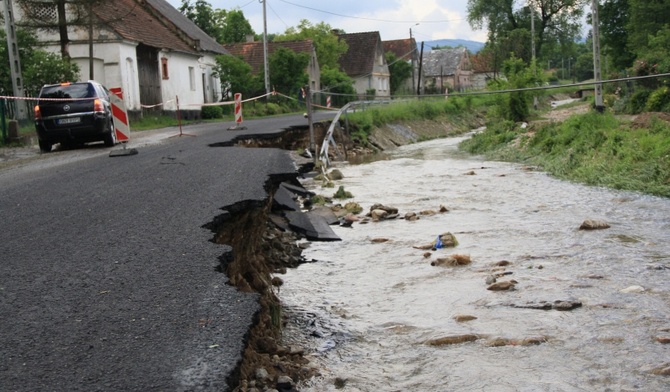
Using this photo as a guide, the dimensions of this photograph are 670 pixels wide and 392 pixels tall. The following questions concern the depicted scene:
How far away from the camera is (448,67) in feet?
324

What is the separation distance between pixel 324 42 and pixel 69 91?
50.4 metres

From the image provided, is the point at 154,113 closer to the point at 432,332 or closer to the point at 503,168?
the point at 503,168

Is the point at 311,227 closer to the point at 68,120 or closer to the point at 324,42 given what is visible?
the point at 68,120

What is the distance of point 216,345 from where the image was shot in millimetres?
4188

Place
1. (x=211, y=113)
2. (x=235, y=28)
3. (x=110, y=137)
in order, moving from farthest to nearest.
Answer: (x=235, y=28) < (x=211, y=113) < (x=110, y=137)

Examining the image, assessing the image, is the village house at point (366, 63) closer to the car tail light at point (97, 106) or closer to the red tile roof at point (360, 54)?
the red tile roof at point (360, 54)

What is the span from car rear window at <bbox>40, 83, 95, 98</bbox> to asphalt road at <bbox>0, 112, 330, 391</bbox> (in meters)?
8.18

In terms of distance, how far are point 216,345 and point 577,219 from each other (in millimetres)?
8458

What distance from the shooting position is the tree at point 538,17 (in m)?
69.2

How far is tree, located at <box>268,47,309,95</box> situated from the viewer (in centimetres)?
4950

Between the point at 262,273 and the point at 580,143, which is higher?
the point at 580,143

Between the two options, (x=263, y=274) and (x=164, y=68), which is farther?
(x=164, y=68)

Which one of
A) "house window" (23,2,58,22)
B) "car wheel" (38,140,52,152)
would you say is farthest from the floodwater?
"house window" (23,2,58,22)

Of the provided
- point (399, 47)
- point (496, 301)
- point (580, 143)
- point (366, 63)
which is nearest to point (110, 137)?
point (580, 143)
